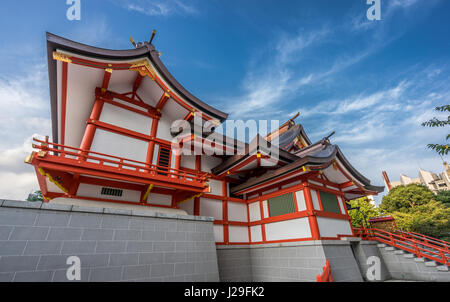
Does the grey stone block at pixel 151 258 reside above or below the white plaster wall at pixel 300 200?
below

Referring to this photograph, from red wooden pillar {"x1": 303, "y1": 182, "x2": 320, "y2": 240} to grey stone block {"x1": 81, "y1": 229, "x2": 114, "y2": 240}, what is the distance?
7186 mm

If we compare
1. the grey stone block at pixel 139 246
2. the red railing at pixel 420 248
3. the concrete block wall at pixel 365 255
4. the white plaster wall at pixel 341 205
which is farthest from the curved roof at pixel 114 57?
the red railing at pixel 420 248

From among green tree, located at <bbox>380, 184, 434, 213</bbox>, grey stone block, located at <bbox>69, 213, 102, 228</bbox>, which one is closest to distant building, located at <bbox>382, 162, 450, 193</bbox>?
green tree, located at <bbox>380, 184, 434, 213</bbox>

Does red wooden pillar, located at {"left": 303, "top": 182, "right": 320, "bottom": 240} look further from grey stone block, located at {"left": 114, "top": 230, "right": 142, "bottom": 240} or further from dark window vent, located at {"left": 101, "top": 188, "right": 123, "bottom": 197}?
dark window vent, located at {"left": 101, "top": 188, "right": 123, "bottom": 197}

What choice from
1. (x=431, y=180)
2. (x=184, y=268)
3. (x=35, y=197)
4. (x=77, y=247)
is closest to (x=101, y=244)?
(x=77, y=247)

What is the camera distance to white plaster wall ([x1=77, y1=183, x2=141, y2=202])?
21.9ft

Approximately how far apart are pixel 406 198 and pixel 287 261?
2753cm

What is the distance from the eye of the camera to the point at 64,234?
484 centimetres

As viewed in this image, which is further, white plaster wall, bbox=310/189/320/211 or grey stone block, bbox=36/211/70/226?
white plaster wall, bbox=310/189/320/211

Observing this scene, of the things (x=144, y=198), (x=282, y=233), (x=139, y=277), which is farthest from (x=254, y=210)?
(x=139, y=277)

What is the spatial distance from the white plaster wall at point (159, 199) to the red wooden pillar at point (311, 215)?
5861mm

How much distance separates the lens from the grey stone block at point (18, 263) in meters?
4.04

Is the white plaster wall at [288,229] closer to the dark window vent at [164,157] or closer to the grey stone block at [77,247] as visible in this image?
the dark window vent at [164,157]
